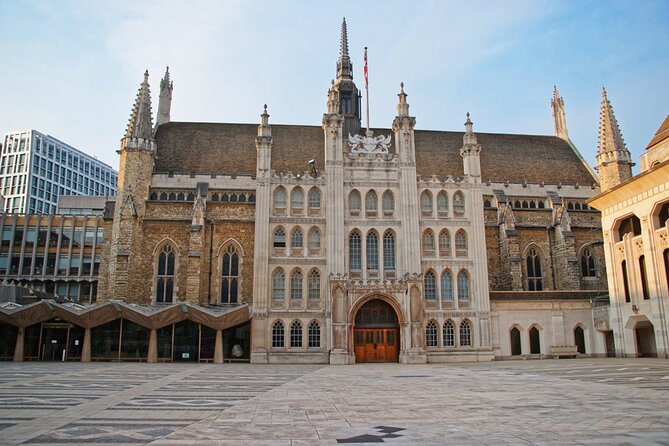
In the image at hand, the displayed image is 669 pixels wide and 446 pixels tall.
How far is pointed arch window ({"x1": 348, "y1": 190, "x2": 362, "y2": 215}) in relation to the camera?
41531 mm

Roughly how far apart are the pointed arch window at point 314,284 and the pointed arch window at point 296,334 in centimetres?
215

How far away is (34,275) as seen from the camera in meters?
75.6

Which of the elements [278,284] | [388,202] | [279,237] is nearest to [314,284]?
[278,284]

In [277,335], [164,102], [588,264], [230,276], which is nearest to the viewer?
[277,335]

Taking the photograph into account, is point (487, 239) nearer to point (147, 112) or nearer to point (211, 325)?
point (211, 325)

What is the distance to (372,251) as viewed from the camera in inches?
1614

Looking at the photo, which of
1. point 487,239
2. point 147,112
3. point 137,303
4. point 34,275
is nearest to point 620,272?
point 487,239

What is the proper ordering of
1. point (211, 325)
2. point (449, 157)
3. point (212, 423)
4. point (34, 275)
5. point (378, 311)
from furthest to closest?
point (34, 275) → point (449, 157) → point (378, 311) → point (211, 325) → point (212, 423)

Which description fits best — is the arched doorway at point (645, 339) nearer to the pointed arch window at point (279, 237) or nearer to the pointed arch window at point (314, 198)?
the pointed arch window at point (314, 198)

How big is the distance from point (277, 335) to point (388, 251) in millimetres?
9874

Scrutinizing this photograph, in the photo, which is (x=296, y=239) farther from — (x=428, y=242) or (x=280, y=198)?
(x=428, y=242)

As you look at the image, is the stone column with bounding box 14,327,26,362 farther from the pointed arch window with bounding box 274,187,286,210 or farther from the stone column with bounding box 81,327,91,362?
the pointed arch window with bounding box 274,187,286,210

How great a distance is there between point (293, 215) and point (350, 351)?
10447 millimetres

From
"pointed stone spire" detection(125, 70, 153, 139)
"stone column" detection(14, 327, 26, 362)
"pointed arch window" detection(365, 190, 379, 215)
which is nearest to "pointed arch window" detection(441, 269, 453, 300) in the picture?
"pointed arch window" detection(365, 190, 379, 215)
